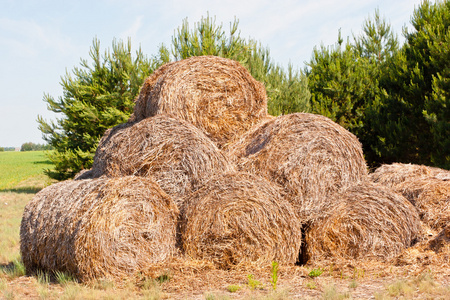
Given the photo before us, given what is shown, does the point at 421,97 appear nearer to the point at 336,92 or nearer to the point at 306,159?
the point at 336,92

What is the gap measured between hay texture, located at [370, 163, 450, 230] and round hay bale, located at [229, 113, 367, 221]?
1094 mm

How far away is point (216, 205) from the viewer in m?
5.87

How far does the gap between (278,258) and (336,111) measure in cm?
1356

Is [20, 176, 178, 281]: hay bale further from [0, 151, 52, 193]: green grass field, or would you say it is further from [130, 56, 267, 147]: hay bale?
[0, 151, 52, 193]: green grass field

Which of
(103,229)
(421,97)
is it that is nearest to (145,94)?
(103,229)

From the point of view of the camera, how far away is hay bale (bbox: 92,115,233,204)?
625cm

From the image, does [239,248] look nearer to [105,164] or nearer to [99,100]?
[105,164]

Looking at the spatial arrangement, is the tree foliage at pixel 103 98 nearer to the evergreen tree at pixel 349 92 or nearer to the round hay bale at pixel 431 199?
the evergreen tree at pixel 349 92

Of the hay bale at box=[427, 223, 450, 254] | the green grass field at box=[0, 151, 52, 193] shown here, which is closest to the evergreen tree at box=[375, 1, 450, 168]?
the hay bale at box=[427, 223, 450, 254]

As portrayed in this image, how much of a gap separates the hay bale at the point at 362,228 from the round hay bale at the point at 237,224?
0.53 metres

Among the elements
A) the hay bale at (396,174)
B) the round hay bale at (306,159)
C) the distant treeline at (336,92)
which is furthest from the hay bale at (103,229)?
the distant treeline at (336,92)

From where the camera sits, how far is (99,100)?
1809 centimetres

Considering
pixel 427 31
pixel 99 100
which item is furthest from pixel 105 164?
pixel 427 31

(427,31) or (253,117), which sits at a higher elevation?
(427,31)
